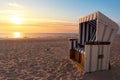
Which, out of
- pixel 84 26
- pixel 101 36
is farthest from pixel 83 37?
pixel 101 36

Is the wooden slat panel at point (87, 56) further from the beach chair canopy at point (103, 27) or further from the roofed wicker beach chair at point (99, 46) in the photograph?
the beach chair canopy at point (103, 27)

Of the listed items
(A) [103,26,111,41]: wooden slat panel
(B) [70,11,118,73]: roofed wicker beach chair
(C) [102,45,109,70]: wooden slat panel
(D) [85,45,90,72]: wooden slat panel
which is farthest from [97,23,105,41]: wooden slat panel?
(D) [85,45,90,72]: wooden slat panel

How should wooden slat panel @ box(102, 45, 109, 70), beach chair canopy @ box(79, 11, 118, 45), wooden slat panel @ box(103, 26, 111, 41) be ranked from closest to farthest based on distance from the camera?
beach chair canopy @ box(79, 11, 118, 45)
wooden slat panel @ box(102, 45, 109, 70)
wooden slat panel @ box(103, 26, 111, 41)

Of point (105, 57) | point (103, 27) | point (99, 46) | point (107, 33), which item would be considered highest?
point (103, 27)

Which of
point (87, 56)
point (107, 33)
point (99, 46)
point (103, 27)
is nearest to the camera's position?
point (87, 56)

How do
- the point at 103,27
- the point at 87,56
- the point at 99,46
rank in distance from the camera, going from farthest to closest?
the point at 103,27 → the point at 99,46 → the point at 87,56

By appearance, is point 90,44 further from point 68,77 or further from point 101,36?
point 68,77

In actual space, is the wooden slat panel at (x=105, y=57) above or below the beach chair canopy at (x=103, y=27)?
below

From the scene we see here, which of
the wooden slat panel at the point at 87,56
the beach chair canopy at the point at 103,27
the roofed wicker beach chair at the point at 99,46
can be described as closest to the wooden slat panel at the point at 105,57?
the roofed wicker beach chair at the point at 99,46

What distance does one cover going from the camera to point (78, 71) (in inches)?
195

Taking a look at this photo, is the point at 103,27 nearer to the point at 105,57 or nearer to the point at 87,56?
the point at 105,57

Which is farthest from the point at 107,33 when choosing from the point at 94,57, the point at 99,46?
the point at 94,57

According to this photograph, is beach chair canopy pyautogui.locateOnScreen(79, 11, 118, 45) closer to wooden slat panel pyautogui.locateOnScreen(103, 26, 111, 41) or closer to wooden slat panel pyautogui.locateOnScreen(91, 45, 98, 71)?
wooden slat panel pyautogui.locateOnScreen(103, 26, 111, 41)

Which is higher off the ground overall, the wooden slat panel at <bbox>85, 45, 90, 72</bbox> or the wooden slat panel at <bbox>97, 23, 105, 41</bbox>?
the wooden slat panel at <bbox>97, 23, 105, 41</bbox>
